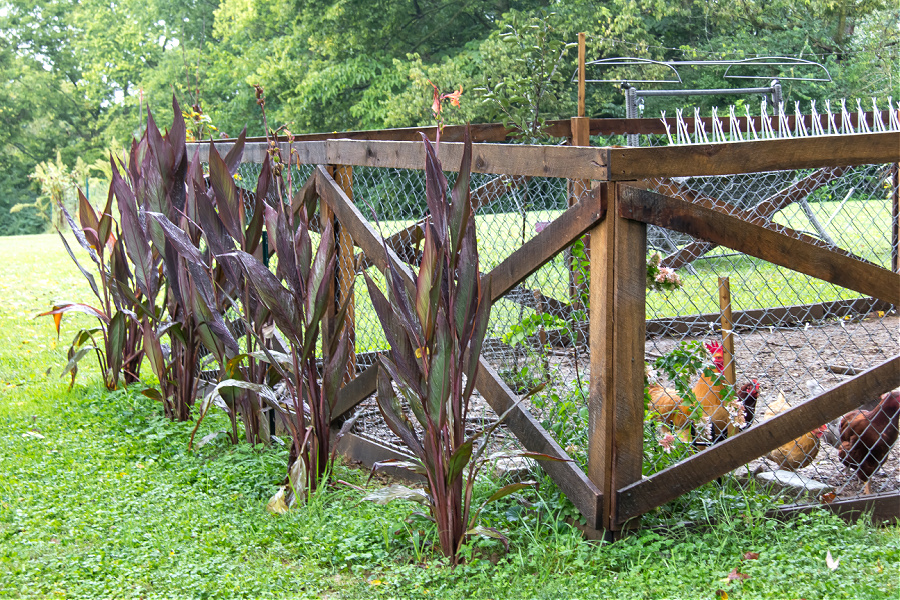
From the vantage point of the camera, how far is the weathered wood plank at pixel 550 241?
2.28 metres

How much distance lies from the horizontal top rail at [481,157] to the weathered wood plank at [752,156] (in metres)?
0.09

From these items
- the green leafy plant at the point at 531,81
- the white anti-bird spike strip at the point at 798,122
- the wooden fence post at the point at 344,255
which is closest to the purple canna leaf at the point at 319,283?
the wooden fence post at the point at 344,255

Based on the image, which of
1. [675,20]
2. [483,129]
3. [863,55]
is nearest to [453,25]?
[675,20]

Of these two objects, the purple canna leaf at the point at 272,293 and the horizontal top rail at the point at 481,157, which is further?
the purple canna leaf at the point at 272,293

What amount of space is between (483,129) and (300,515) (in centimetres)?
373

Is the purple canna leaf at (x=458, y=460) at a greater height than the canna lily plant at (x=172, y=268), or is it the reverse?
the canna lily plant at (x=172, y=268)

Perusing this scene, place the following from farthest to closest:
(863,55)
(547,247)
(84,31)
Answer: (84,31) < (863,55) < (547,247)

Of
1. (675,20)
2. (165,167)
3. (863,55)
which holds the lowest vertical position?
(165,167)

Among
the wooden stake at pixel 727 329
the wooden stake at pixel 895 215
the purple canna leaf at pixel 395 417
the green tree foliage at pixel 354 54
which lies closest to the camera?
the purple canna leaf at pixel 395 417

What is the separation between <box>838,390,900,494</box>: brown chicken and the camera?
2932 mm

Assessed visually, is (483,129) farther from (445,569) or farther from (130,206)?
(445,569)

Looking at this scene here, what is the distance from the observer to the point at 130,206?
3.77 meters

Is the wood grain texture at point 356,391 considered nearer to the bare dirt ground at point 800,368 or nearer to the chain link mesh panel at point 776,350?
the bare dirt ground at point 800,368

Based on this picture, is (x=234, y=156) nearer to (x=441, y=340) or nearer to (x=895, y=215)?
(x=441, y=340)
